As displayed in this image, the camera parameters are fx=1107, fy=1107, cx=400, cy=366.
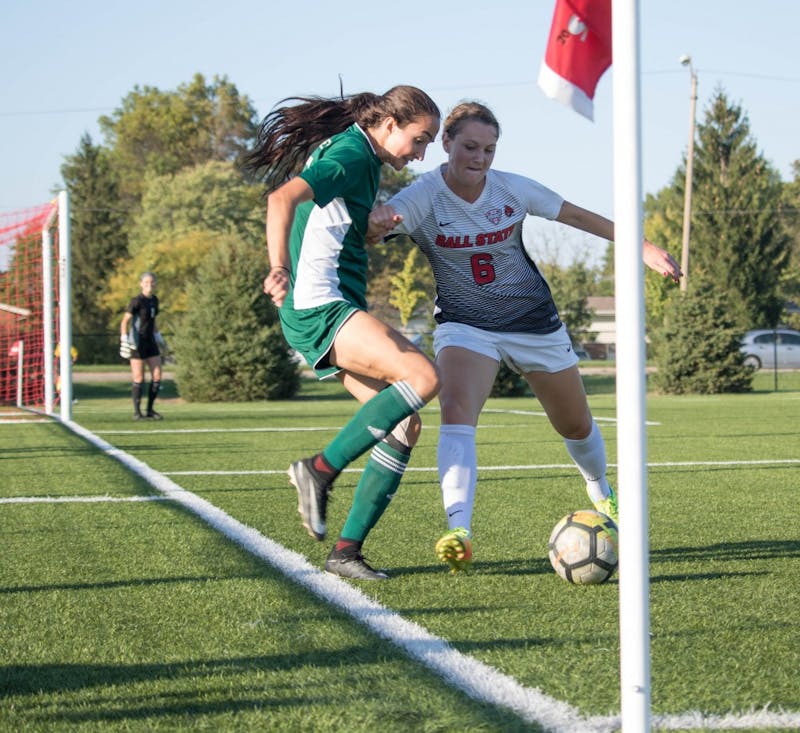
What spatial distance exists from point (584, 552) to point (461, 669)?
4.80 ft

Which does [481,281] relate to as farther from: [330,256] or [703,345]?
[703,345]

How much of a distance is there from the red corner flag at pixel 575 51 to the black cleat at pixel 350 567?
2.33 meters

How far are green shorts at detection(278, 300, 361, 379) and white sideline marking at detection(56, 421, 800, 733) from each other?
0.89 m

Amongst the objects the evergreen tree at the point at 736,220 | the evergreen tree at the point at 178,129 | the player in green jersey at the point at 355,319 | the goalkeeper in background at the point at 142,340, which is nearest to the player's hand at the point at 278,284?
the player in green jersey at the point at 355,319

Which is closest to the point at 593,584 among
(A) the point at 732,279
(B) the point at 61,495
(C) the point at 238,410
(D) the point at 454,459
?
(D) the point at 454,459

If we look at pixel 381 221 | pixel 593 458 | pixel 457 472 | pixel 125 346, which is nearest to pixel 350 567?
pixel 457 472

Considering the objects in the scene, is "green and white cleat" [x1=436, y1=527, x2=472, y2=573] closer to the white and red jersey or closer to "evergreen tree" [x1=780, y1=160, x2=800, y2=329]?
the white and red jersey

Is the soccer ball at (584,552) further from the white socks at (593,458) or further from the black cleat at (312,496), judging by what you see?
the black cleat at (312,496)

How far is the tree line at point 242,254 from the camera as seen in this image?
23.8m

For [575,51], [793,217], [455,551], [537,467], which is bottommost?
[537,467]

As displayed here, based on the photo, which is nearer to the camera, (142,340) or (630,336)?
(630,336)

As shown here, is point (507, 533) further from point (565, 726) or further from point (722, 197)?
point (722, 197)

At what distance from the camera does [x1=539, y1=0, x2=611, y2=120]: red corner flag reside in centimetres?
263

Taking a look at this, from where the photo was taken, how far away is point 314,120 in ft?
15.7
